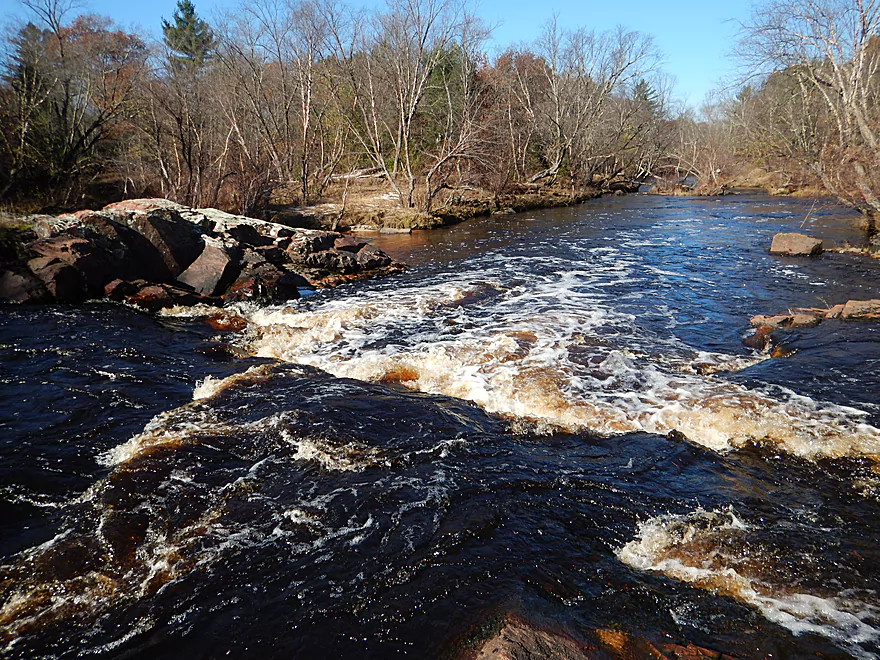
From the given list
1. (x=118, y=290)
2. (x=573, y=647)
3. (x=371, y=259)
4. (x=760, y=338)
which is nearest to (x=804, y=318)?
(x=760, y=338)

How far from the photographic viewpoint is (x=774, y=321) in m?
8.91

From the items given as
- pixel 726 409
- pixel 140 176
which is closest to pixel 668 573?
pixel 726 409

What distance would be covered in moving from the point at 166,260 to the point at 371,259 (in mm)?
5499

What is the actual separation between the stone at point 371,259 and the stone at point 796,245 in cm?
1175

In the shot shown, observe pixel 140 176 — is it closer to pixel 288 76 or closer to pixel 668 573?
pixel 288 76

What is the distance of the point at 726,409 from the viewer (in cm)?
582

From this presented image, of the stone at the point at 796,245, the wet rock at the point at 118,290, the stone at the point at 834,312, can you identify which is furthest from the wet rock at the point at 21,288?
the stone at the point at 796,245

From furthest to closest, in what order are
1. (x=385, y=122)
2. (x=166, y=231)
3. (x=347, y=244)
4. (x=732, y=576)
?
(x=385, y=122)
(x=347, y=244)
(x=166, y=231)
(x=732, y=576)

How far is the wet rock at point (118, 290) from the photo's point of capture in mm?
10508

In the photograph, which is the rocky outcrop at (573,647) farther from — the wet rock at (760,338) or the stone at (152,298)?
the stone at (152,298)

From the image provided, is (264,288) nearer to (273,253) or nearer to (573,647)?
(273,253)

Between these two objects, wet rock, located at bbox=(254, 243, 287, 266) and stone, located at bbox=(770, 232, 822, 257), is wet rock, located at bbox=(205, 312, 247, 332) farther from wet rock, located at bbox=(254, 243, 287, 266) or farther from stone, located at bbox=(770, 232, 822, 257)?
stone, located at bbox=(770, 232, 822, 257)

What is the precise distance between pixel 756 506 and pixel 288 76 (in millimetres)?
34898

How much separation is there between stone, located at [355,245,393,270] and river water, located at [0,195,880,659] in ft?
18.5
